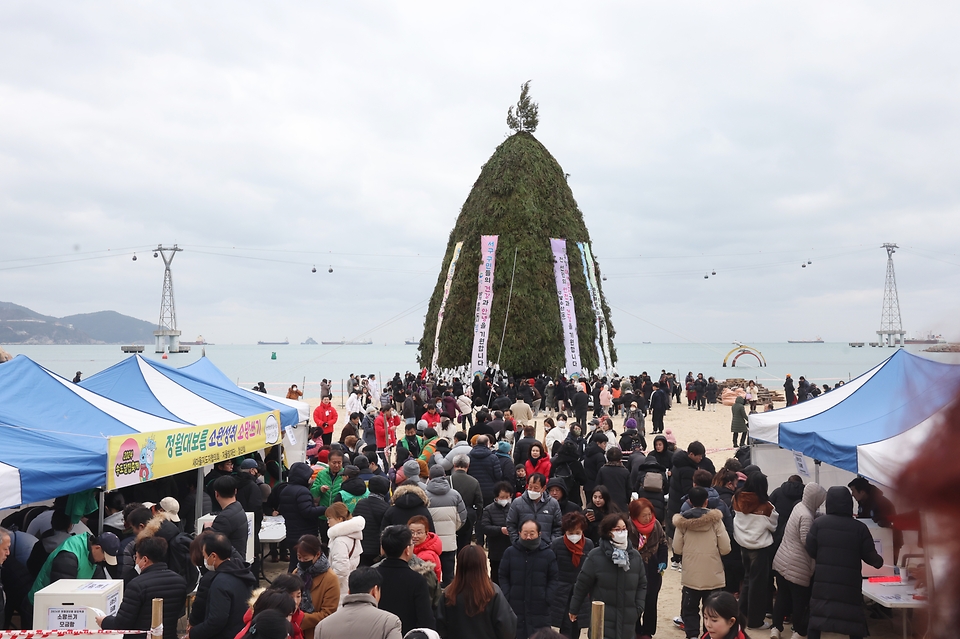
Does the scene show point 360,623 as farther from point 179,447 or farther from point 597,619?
point 179,447

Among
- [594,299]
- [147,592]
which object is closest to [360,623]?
[147,592]

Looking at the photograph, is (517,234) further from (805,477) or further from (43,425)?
(43,425)

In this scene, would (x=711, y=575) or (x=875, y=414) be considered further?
(x=875, y=414)

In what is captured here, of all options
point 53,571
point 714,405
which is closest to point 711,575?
point 53,571

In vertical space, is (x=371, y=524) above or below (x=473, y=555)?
below

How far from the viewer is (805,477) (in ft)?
31.2

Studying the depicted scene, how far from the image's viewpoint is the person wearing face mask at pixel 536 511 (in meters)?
6.58

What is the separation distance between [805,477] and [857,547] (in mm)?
3933

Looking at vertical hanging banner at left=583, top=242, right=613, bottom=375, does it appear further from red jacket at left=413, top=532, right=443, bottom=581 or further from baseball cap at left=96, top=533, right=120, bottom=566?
baseball cap at left=96, top=533, right=120, bottom=566

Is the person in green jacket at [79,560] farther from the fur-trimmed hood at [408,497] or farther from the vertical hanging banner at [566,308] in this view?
the vertical hanging banner at [566,308]

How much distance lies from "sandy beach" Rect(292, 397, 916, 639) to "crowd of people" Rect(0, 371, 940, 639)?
0.79 ft

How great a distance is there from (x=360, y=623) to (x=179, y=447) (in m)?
5.04

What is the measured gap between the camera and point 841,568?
5855 mm

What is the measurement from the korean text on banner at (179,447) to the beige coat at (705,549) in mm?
5764
